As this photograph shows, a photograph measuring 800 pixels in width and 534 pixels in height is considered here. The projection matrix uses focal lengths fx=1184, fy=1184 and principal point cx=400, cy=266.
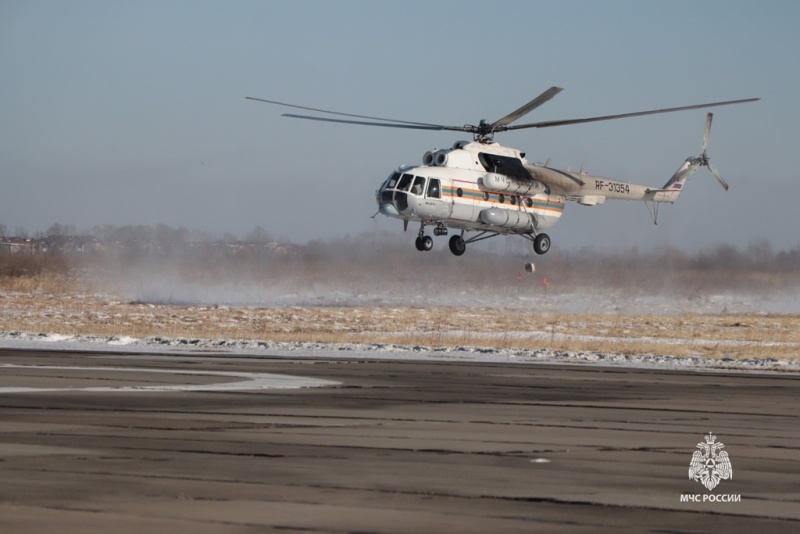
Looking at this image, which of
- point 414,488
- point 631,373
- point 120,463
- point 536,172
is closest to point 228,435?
point 120,463

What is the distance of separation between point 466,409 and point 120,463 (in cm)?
648

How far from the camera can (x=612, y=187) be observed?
42406 millimetres

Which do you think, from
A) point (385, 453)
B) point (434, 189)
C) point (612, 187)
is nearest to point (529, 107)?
point (434, 189)

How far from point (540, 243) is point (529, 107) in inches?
320

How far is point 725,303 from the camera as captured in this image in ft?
252

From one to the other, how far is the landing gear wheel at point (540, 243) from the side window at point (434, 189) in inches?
228

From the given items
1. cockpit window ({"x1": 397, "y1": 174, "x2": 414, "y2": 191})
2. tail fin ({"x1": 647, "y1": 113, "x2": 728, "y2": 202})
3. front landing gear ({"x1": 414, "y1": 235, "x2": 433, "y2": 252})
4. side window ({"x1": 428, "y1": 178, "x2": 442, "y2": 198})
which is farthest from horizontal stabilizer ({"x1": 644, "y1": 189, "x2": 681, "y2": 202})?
cockpit window ({"x1": 397, "y1": 174, "x2": 414, "y2": 191})

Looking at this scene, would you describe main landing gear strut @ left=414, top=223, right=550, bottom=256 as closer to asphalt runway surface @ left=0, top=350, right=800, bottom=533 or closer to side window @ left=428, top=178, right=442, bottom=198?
side window @ left=428, top=178, right=442, bottom=198

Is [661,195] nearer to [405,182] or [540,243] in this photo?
[540,243]

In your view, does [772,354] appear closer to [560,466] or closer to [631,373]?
[631,373]

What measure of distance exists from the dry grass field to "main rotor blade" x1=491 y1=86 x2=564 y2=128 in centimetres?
683

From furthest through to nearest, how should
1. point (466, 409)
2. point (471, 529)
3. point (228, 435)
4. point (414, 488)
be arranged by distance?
point (466, 409), point (228, 435), point (414, 488), point (471, 529)

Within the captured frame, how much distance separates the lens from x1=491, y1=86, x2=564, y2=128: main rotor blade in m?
32.0

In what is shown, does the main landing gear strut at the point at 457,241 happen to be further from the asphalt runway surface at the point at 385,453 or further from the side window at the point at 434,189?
the asphalt runway surface at the point at 385,453
